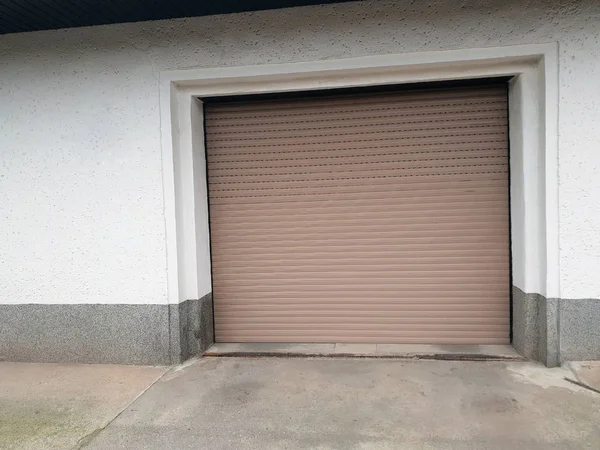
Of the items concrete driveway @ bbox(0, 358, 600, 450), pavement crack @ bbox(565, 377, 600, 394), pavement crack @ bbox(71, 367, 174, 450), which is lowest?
pavement crack @ bbox(71, 367, 174, 450)

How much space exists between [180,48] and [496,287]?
4108 mm

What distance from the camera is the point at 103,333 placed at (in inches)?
178

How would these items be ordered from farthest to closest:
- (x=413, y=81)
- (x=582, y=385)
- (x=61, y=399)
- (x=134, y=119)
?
(x=134, y=119)
(x=413, y=81)
(x=61, y=399)
(x=582, y=385)

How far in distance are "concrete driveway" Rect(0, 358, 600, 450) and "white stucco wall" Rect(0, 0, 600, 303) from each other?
3.39ft

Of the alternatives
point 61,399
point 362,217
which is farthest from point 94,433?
point 362,217

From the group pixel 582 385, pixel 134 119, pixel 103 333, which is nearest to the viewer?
pixel 582 385

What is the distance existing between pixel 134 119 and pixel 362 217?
259 cm

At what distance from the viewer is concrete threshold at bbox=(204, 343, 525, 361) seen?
4.41 meters

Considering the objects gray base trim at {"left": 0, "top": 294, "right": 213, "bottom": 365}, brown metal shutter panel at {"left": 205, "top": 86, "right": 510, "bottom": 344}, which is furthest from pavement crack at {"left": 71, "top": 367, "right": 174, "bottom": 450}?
brown metal shutter panel at {"left": 205, "top": 86, "right": 510, "bottom": 344}

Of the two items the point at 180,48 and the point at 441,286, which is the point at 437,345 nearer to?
the point at 441,286

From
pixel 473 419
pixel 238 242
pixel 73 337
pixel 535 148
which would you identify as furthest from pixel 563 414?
pixel 73 337

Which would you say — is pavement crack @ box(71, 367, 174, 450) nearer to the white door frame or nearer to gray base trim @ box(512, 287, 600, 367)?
the white door frame

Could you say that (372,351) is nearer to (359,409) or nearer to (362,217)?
(359,409)

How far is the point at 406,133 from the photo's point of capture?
15.4ft
